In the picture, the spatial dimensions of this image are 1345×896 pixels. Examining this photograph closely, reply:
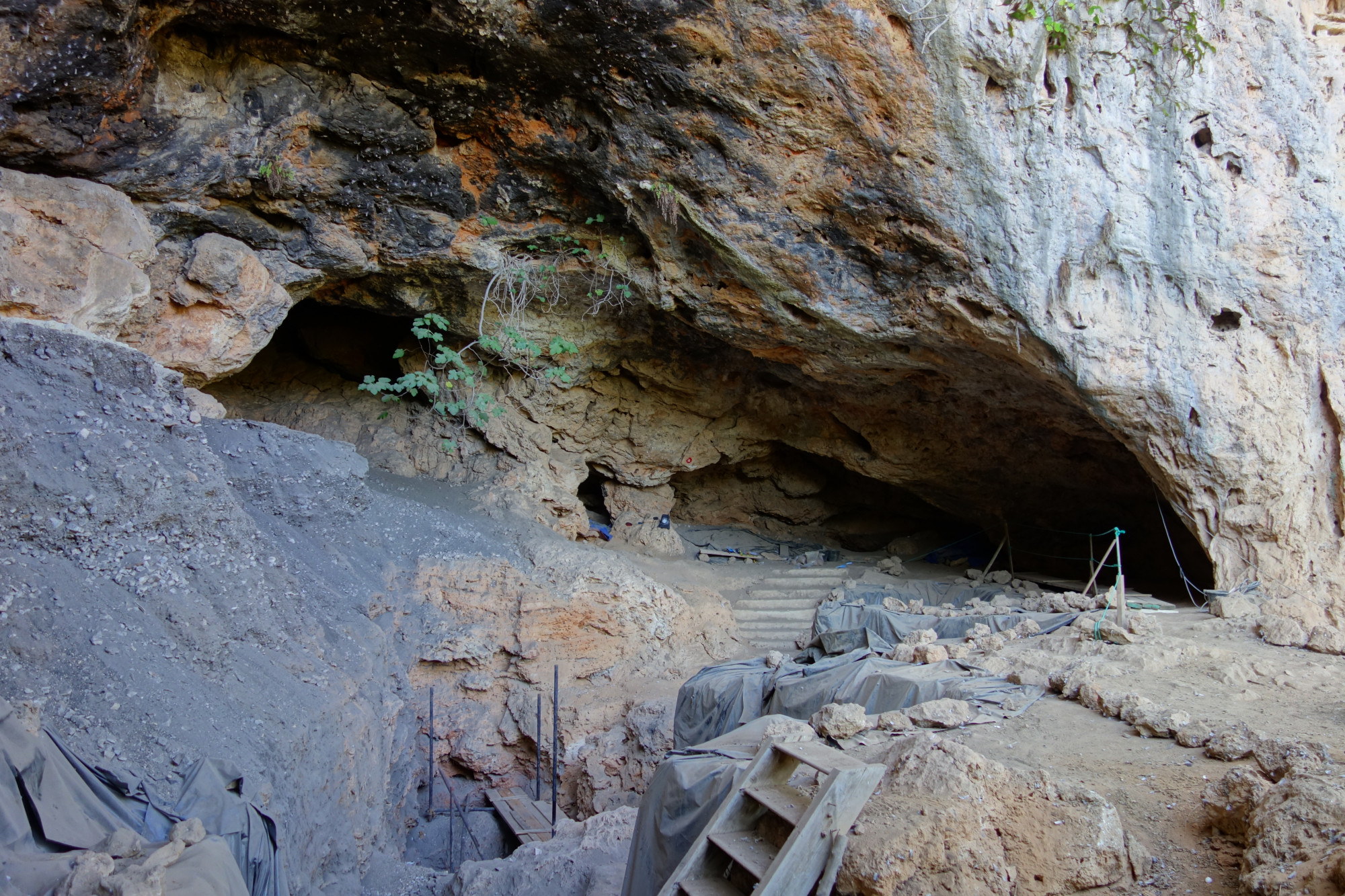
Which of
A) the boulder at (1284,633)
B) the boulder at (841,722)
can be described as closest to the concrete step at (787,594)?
the boulder at (1284,633)

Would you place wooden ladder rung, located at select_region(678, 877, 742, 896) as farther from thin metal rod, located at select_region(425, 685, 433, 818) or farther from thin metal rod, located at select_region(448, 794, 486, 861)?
thin metal rod, located at select_region(448, 794, 486, 861)

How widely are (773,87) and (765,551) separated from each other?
299 inches

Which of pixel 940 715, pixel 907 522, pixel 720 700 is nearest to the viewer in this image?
pixel 940 715

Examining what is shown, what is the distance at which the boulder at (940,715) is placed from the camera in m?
4.08

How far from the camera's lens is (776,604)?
9883 mm

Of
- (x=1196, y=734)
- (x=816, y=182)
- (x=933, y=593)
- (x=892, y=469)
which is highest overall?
(x=816, y=182)

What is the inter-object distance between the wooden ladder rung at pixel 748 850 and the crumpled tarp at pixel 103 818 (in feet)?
6.87

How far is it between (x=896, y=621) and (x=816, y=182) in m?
4.38

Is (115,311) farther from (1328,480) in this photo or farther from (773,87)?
(1328,480)

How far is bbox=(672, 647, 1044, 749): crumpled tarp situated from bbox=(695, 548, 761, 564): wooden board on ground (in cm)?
469

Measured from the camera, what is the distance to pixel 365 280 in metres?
8.05

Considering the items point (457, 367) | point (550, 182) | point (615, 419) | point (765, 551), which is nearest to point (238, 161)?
point (550, 182)

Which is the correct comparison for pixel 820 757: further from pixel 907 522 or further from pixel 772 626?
pixel 907 522

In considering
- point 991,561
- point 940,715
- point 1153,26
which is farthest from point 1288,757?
point 991,561
